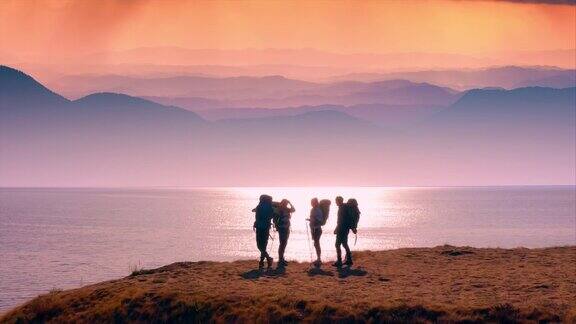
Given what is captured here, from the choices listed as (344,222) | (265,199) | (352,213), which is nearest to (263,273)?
(265,199)

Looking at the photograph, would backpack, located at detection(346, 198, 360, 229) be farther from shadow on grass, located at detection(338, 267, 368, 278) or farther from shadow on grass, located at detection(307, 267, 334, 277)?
shadow on grass, located at detection(307, 267, 334, 277)

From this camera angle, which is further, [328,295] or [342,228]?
[342,228]

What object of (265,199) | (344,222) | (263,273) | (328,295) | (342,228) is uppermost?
(265,199)

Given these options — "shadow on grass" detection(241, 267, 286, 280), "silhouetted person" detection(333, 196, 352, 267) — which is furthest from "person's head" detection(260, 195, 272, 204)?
"silhouetted person" detection(333, 196, 352, 267)

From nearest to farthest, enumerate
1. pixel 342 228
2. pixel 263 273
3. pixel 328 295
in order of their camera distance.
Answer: pixel 328 295 → pixel 263 273 → pixel 342 228

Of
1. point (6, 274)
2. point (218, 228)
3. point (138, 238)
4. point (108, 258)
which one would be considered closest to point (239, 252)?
point (108, 258)

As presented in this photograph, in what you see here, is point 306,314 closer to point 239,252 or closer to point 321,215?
point 321,215

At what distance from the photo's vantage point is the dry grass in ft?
70.6

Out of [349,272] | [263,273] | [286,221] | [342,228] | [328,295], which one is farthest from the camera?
[286,221]

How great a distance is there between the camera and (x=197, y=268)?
2980 centimetres

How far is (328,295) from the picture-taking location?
2350cm

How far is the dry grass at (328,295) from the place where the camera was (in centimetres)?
2153

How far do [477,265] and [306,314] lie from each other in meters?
11.3

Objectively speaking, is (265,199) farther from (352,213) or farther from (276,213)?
(352,213)
